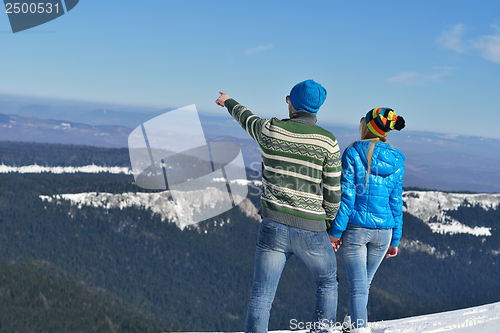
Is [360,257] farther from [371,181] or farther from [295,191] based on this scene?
[295,191]

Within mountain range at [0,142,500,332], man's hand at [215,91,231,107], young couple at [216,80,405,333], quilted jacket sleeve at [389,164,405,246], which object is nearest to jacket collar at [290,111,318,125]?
young couple at [216,80,405,333]

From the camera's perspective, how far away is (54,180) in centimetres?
19025

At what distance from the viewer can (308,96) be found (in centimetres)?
505

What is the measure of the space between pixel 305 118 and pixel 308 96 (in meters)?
0.29

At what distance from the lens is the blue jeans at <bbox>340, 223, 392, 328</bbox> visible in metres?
A: 6.14

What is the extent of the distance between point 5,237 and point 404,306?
17964 cm

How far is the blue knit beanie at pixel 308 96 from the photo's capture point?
5.05m

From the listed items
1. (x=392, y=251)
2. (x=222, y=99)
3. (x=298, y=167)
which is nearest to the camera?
(x=298, y=167)

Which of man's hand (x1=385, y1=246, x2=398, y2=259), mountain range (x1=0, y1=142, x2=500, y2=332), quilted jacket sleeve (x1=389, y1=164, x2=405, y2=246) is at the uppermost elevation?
quilted jacket sleeve (x1=389, y1=164, x2=405, y2=246)

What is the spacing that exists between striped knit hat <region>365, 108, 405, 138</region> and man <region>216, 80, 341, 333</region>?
1.42m

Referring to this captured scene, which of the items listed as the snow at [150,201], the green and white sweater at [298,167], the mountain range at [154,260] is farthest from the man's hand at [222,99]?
the snow at [150,201]

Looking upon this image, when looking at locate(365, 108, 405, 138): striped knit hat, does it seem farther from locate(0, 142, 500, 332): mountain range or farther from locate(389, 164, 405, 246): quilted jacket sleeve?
locate(0, 142, 500, 332): mountain range

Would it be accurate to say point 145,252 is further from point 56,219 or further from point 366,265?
point 366,265

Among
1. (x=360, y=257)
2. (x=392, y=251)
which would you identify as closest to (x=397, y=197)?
(x=392, y=251)
